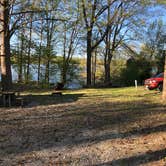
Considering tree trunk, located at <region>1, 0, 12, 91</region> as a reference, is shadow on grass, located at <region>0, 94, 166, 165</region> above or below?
below

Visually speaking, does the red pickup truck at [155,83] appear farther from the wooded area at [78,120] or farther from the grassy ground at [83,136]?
the grassy ground at [83,136]

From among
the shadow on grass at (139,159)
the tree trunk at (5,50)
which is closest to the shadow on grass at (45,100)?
the tree trunk at (5,50)

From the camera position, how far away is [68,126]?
11023 mm

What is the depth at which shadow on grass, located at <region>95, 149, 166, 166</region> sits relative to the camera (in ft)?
24.1

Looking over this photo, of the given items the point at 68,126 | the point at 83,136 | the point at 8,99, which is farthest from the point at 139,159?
the point at 8,99

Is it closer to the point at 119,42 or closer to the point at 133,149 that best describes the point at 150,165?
the point at 133,149

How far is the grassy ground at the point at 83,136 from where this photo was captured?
7672 mm

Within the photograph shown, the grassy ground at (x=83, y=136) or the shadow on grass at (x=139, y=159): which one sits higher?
the grassy ground at (x=83, y=136)

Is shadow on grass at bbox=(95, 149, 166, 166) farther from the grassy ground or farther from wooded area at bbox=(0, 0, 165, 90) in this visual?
wooded area at bbox=(0, 0, 165, 90)

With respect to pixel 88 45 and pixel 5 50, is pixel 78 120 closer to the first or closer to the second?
pixel 5 50

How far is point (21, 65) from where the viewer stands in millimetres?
42438

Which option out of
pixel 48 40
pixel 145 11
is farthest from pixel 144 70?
pixel 48 40

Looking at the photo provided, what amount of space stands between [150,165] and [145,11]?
105ft

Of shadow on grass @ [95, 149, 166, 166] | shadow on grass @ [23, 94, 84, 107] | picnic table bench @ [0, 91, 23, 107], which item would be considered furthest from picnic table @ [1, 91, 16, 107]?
shadow on grass @ [95, 149, 166, 166]
